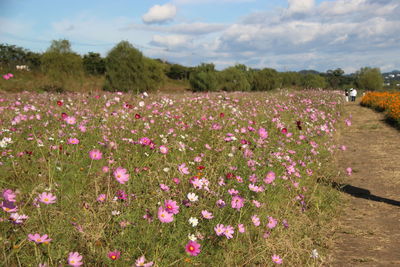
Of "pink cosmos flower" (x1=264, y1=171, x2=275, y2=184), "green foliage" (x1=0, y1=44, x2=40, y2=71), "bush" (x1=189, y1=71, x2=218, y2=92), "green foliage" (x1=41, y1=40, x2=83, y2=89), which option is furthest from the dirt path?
"green foliage" (x1=0, y1=44, x2=40, y2=71)

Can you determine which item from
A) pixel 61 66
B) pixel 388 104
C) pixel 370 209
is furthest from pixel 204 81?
pixel 370 209

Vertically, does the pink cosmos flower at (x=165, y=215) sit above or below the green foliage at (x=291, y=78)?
Result: below

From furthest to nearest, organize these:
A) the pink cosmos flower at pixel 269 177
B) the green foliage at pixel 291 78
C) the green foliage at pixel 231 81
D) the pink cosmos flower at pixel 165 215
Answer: the green foliage at pixel 291 78, the green foliage at pixel 231 81, the pink cosmos flower at pixel 269 177, the pink cosmos flower at pixel 165 215

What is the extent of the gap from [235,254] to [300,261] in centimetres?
61

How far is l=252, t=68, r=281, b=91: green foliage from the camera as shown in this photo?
5803 centimetres

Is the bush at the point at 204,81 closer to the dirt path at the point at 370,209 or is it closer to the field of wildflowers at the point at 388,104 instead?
the field of wildflowers at the point at 388,104

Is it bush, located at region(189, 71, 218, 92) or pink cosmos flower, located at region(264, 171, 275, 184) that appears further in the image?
bush, located at region(189, 71, 218, 92)

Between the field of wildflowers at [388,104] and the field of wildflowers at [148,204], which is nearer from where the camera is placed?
the field of wildflowers at [148,204]

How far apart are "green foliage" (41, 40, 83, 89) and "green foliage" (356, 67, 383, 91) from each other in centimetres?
6309

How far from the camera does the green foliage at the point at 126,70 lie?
24453 millimetres

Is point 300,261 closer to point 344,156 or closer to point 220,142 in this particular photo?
point 220,142

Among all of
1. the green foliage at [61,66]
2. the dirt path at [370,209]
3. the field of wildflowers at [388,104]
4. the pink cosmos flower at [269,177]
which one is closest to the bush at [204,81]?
the green foliage at [61,66]

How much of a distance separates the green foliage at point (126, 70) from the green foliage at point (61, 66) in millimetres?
2176

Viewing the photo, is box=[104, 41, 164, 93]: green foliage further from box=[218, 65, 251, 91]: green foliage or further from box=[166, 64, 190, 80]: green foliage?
box=[166, 64, 190, 80]: green foliage
